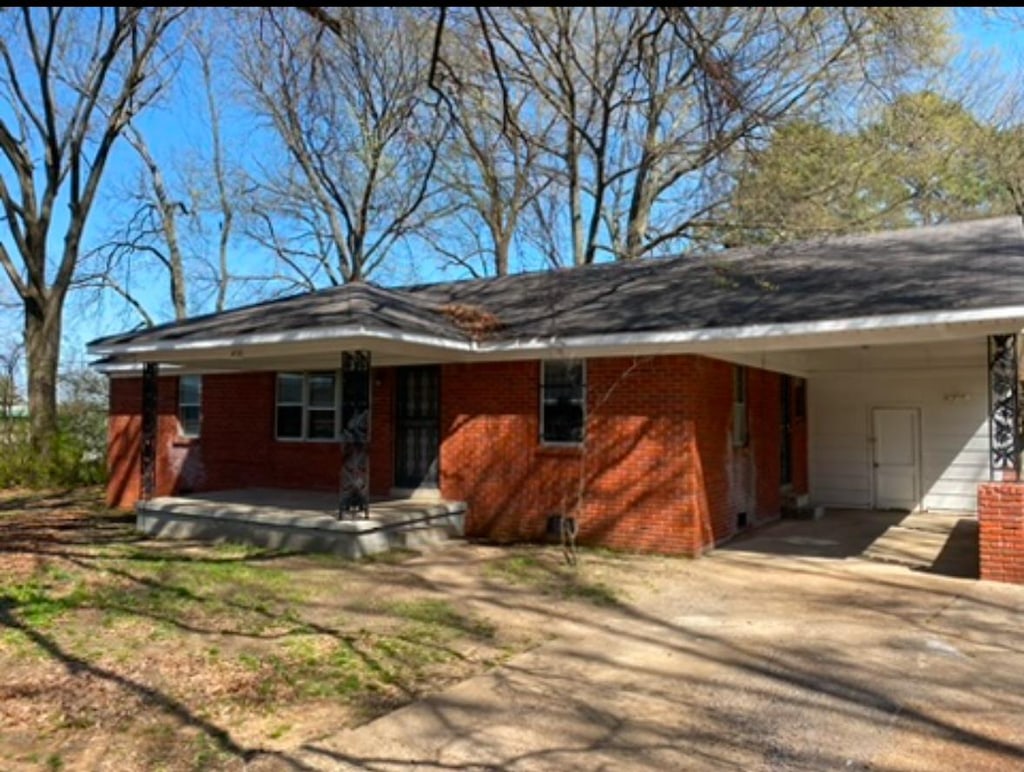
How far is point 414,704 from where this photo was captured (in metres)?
5.02

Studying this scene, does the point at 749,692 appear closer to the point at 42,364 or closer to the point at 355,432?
the point at 355,432

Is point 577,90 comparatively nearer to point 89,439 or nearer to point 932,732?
point 89,439

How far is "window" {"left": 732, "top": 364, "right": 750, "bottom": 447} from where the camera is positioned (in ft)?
38.7

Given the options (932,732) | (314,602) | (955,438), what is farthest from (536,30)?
(932,732)

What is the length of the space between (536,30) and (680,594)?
10.9m

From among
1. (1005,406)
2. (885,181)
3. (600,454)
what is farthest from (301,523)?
(885,181)

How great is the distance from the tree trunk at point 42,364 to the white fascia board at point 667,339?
10590mm

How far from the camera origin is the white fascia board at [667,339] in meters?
8.30

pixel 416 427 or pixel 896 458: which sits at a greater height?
pixel 416 427

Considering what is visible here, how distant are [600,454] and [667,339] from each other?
1957 millimetres

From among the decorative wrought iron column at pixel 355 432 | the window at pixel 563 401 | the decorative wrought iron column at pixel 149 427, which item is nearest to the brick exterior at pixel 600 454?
the window at pixel 563 401

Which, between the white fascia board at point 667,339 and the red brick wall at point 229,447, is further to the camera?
the red brick wall at point 229,447

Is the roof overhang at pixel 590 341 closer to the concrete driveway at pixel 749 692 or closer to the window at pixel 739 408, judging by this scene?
the window at pixel 739 408

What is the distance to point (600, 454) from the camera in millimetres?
10938
